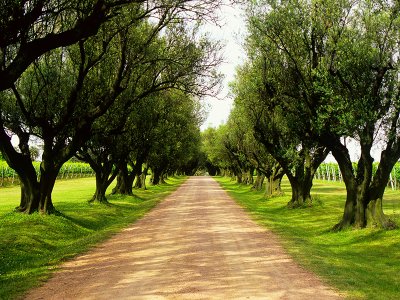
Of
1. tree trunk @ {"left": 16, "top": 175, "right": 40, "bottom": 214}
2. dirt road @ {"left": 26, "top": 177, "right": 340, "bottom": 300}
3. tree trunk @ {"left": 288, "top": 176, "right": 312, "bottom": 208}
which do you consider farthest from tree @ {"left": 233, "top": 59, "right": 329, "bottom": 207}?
tree trunk @ {"left": 16, "top": 175, "right": 40, "bottom": 214}

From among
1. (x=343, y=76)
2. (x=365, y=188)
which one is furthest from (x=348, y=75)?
(x=365, y=188)

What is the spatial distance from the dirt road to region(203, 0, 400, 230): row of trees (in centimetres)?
511

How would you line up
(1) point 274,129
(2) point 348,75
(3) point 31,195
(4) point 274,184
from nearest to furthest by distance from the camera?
(2) point 348,75, (3) point 31,195, (1) point 274,129, (4) point 274,184

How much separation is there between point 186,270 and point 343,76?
1175 centimetres

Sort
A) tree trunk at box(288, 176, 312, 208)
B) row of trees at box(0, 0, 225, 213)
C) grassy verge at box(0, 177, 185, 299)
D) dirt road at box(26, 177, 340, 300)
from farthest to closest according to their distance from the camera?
tree trunk at box(288, 176, 312, 208) → row of trees at box(0, 0, 225, 213) → grassy verge at box(0, 177, 185, 299) → dirt road at box(26, 177, 340, 300)

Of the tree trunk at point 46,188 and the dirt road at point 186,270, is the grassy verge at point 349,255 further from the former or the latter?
the tree trunk at point 46,188

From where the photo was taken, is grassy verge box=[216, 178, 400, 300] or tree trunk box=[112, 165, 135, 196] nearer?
grassy verge box=[216, 178, 400, 300]

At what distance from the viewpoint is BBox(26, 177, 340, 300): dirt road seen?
9.24m

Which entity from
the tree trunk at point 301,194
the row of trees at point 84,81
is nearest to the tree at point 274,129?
the tree trunk at point 301,194

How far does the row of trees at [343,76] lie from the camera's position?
18.0 m

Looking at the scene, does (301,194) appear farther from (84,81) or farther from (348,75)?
(84,81)

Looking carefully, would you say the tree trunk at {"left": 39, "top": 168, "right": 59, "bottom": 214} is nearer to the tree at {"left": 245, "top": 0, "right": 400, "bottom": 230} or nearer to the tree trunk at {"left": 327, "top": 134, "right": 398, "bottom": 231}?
the tree at {"left": 245, "top": 0, "right": 400, "bottom": 230}

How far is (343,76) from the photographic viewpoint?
1895 cm

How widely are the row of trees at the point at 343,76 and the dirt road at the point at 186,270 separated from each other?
16.8 ft
